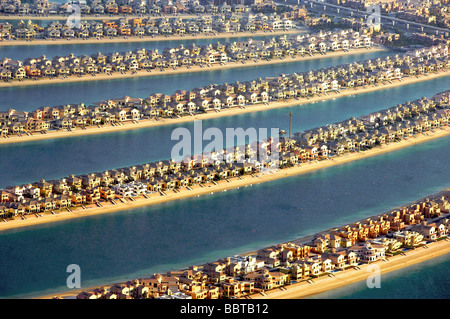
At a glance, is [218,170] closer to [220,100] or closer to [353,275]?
[353,275]

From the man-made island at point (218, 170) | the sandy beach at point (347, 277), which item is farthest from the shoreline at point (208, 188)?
the sandy beach at point (347, 277)

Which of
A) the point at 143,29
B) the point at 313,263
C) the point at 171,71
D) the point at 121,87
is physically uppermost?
the point at 143,29

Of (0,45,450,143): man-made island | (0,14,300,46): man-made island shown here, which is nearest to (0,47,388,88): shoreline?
(0,45,450,143): man-made island

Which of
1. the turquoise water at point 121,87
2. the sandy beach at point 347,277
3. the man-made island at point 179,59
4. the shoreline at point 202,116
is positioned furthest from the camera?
the man-made island at point 179,59

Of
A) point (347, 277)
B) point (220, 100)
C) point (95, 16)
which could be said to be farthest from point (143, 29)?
point (347, 277)

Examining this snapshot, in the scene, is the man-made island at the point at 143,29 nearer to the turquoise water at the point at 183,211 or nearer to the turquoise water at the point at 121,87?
the turquoise water at the point at 121,87

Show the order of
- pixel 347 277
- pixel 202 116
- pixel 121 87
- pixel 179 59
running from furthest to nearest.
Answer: pixel 179 59 → pixel 121 87 → pixel 202 116 → pixel 347 277
